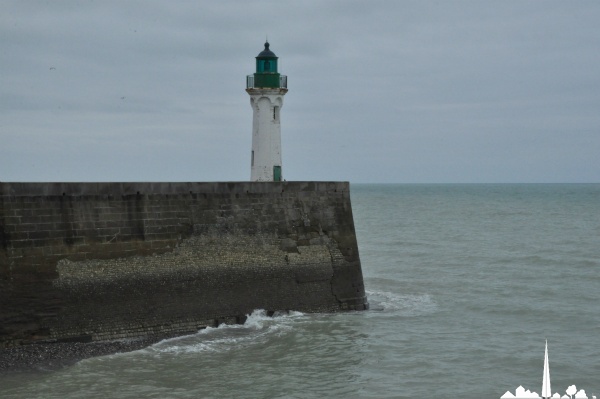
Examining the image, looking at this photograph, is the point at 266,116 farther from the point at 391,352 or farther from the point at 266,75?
the point at 391,352

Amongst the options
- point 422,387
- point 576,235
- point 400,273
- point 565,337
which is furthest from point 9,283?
point 576,235

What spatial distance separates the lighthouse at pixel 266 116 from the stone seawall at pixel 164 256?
3.17 m

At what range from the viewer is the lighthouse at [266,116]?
23.5 meters

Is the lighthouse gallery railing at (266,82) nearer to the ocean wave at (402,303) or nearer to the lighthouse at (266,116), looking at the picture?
the lighthouse at (266,116)

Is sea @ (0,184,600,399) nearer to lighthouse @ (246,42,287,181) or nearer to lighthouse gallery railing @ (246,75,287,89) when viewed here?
lighthouse @ (246,42,287,181)

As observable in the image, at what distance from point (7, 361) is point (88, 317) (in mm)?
1949

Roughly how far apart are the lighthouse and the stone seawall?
3173mm

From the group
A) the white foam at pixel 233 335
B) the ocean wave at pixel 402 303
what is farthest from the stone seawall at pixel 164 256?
the ocean wave at pixel 402 303

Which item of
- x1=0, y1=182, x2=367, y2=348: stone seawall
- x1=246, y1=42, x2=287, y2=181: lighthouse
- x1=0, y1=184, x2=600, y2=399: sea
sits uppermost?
x1=246, y1=42, x2=287, y2=181: lighthouse

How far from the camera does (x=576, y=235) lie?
155 feet

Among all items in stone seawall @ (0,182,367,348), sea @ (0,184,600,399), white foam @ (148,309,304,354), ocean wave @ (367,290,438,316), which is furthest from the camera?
ocean wave @ (367,290,438,316)

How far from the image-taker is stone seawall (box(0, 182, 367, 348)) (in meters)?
15.6

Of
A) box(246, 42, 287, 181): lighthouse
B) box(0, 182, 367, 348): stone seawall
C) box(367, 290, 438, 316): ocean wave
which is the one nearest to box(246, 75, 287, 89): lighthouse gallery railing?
box(246, 42, 287, 181): lighthouse

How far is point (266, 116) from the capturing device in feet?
77.3
